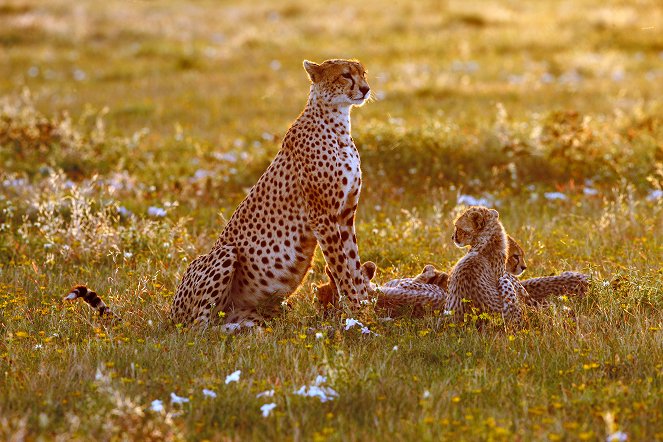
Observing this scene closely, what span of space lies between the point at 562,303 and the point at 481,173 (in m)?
4.15

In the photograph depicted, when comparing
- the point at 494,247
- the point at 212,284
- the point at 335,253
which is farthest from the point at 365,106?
the point at 212,284

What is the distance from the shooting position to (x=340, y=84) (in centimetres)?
667

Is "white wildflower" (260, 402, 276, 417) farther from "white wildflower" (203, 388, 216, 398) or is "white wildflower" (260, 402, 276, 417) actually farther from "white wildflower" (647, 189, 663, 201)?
"white wildflower" (647, 189, 663, 201)

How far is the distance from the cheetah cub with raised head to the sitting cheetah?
67 cm

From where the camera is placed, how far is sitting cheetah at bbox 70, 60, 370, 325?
256 inches

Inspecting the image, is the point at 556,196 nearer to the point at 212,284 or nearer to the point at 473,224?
the point at 473,224

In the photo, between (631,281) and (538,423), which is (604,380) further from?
(631,281)

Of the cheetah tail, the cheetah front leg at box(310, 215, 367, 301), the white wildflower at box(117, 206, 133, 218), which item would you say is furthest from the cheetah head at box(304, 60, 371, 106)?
the white wildflower at box(117, 206, 133, 218)

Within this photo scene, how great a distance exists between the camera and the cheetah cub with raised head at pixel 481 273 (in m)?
6.31

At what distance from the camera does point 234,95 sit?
1645 cm

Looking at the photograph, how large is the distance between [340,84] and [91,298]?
2.23 metres

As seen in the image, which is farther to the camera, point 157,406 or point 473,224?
point 473,224

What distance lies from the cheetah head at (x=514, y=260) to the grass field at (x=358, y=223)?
504mm

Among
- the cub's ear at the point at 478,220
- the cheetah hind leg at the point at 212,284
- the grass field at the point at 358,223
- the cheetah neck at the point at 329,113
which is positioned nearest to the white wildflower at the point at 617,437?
the grass field at the point at 358,223
